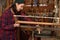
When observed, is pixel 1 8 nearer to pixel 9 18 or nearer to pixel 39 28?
pixel 9 18

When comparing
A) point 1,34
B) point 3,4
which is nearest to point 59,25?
point 1,34

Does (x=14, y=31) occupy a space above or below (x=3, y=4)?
below

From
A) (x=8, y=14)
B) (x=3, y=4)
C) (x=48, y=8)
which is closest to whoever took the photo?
(x=48, y=8)

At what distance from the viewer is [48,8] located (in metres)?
2.09

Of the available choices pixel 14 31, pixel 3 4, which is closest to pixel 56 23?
pixel 14 31

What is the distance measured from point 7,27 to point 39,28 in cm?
44

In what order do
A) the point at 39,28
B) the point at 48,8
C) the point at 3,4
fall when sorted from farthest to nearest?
the point at 3,4 < the point at 48,8 < the point at 39,28

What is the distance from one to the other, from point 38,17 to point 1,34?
48 cm

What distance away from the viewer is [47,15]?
7.11 feet

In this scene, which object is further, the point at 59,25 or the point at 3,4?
the point at 3,4

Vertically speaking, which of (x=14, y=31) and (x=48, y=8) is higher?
(x=48, y=8)

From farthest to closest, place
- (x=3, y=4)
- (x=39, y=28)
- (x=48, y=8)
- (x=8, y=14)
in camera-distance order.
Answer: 1. (x=3, y=4)
2. (x=8, y=14)
3. (x=48, y=8)
4. (x=39, y=28)

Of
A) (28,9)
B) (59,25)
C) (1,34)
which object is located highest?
(28,9)

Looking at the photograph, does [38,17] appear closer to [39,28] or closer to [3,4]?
[39,28]
